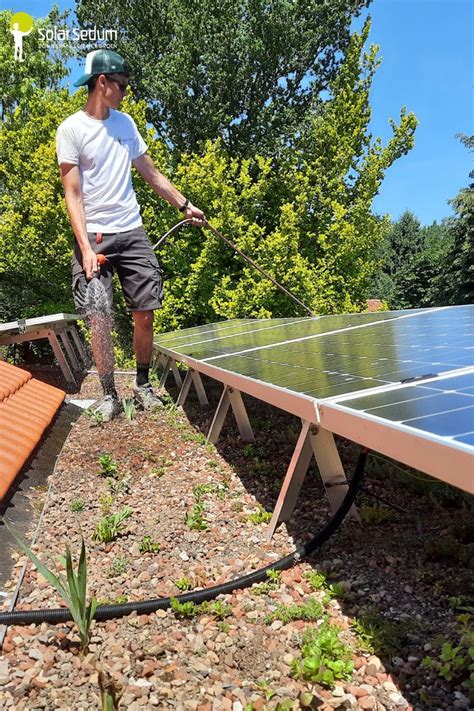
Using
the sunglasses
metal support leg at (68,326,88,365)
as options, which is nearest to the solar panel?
the sunglasses

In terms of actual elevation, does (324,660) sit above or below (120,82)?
below

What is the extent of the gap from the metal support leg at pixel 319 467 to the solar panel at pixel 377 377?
1.04ft

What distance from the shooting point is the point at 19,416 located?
4508mm

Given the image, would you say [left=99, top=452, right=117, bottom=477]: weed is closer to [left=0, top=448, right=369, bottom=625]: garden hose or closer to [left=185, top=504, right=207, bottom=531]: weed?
[left=185, top=504, right=207, bottom=531]: weed

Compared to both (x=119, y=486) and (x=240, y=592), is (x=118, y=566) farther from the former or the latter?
(x=119, y=486)

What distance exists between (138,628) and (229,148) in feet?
48.2

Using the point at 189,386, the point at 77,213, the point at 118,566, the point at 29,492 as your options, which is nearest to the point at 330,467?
the point at 118,566

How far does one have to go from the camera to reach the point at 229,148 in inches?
605

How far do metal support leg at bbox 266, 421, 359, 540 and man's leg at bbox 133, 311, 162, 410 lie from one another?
275cm

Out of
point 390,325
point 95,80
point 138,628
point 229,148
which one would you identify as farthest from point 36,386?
point 229,148

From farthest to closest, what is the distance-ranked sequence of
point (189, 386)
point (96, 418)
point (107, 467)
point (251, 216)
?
1. point (251, 216)
2. point (189, 386)
3. point (96, 418)
4. point (107, 467)

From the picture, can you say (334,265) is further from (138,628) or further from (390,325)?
(138,628)

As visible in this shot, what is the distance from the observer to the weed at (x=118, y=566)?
9.00 feet

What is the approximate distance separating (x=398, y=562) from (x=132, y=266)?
11.5ft
